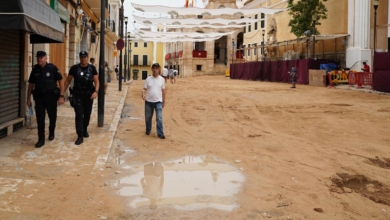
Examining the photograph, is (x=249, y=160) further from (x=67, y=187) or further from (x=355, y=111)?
(x=355, y=111)

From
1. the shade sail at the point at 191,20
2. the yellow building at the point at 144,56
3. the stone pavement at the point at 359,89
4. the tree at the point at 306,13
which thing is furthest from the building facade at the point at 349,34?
the yellow building at the point at 144,56

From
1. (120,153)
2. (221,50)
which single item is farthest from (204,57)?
(120,153)

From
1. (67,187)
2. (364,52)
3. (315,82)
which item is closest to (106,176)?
(67,187)

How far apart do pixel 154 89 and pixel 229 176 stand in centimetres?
341

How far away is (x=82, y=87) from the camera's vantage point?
762 centimetres

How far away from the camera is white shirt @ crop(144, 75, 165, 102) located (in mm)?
8539

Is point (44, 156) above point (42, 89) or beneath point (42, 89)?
beneath

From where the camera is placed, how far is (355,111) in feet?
41.2

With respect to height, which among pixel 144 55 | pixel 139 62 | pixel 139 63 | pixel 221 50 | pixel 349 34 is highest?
pixel 144 55

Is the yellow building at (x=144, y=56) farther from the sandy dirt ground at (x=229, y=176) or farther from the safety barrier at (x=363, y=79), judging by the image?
the sandy dirt ground at (x=229, y=176)

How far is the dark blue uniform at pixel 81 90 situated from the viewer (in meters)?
7.54

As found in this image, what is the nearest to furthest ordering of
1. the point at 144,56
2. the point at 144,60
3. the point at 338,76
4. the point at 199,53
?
the point at 338,76 → the point at 199,53 → the point at 144,60 → the point at 144,56

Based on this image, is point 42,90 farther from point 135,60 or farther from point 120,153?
point 135,60

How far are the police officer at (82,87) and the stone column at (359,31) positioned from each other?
2261 cm
